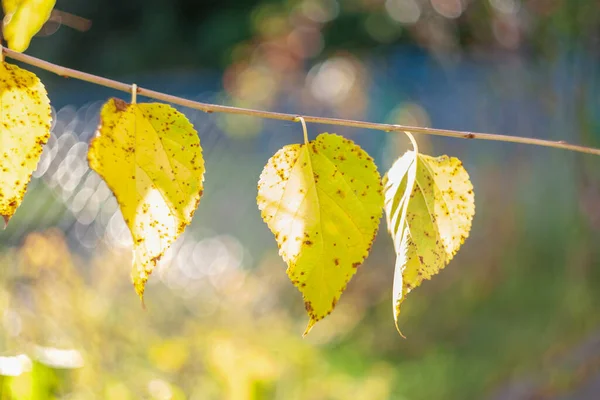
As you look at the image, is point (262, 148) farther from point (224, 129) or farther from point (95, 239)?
point (95, 239)

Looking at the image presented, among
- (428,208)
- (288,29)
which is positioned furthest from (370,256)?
(428,208)

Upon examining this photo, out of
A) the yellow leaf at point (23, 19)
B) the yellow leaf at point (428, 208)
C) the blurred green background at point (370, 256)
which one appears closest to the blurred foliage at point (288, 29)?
the blurred green background at point (370, 256)

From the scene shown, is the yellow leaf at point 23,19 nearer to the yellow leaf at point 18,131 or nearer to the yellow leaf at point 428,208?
the yellow leaf at point 18,131

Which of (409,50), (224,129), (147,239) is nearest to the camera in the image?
(147,239)

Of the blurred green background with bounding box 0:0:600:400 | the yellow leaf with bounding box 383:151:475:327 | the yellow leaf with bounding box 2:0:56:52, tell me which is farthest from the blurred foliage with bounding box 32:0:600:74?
the yellow leaf with bounding box 2:0:56:52

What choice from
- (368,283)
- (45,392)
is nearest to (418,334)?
(368,283)
